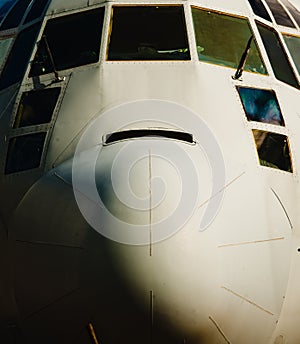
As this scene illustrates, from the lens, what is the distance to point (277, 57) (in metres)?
10.2

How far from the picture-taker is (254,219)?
300 inches

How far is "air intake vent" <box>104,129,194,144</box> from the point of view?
7.78 meters

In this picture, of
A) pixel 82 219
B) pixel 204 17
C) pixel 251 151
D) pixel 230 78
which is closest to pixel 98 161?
pixel 82 219

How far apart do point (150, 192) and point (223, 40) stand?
3.76 m

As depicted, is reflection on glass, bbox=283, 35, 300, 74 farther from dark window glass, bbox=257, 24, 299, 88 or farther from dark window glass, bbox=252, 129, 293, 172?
dark window glass, bbox=252, 129, 293, 172

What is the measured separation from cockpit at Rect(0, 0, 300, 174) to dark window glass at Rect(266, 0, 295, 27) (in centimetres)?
14

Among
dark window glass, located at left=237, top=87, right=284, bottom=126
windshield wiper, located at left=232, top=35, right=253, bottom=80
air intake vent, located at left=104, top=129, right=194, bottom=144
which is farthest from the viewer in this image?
windshield wiper, located at left=232, top=35, right=253, bottom=80

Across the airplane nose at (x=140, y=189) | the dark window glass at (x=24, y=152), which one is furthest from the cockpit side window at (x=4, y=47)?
the airplane nose at (x=140, y=189)

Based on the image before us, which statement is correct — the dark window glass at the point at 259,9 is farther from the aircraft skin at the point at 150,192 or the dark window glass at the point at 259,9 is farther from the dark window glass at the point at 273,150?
the dark window glass at the point at 273,150

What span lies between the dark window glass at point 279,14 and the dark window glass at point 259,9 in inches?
8.6

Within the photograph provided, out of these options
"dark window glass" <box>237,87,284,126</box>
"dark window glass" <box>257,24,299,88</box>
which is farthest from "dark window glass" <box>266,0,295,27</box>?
"dark window glass" <box>237,87,284,126</box>

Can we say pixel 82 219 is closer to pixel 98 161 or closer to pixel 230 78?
pixel 98 161

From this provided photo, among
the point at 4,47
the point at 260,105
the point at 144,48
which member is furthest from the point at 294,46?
the point at 4,47

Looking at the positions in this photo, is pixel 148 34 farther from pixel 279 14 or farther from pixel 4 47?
pixel 279 14
